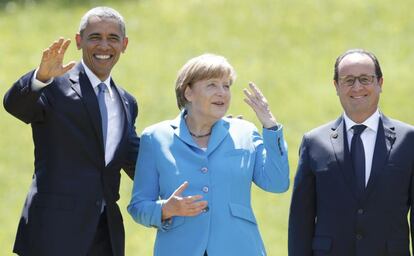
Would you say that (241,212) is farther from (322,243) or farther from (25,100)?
(25,100)

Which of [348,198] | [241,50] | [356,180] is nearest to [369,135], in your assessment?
[356,180]

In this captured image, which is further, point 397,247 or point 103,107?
point 103,107

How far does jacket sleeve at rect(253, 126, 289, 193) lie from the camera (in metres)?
5.67

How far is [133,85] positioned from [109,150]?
8.12 m

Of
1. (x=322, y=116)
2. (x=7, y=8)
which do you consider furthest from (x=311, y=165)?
(x=7, y=8)

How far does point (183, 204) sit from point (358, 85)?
1113 millimetres

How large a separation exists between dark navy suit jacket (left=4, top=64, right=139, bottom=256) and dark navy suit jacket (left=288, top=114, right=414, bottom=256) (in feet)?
3.45

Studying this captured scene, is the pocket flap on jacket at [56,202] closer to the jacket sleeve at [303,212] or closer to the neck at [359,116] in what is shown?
the jacket sleeve at [303,212]

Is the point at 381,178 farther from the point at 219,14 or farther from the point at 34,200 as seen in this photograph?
the point at 219,14

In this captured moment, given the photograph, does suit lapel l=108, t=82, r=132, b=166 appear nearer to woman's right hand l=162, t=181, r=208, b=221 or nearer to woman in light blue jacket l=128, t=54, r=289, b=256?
woman in light blue jacket l=128, t=54, r=289, b=256

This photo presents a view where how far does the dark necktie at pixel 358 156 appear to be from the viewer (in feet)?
19.2

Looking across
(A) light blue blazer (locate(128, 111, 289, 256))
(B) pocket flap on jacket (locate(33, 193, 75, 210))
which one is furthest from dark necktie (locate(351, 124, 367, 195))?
(B) pocket flap on jacket (locate(33, 193, 75, 210))

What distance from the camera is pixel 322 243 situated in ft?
19.2

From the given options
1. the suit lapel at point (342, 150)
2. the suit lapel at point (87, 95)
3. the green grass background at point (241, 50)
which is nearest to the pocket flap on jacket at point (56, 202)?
the suit lapel at point (87, 95)
